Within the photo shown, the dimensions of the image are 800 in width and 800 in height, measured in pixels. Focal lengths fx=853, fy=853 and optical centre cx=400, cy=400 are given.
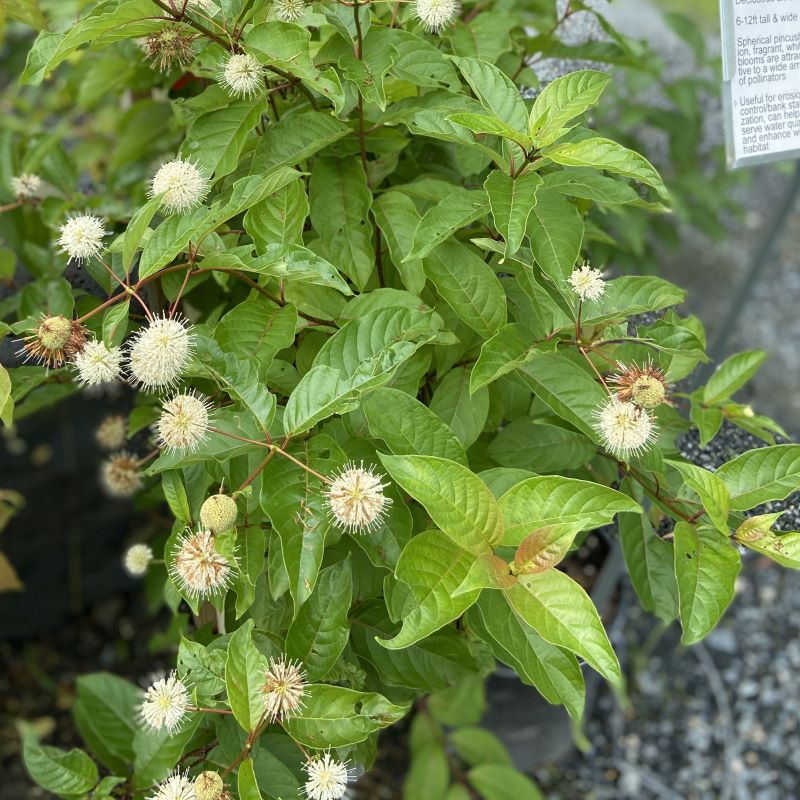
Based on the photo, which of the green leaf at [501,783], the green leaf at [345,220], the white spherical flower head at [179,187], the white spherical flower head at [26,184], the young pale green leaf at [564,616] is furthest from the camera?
the green leaf at [501,783]

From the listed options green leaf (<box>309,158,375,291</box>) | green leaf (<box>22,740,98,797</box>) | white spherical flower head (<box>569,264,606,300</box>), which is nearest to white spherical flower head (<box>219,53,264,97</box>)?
green leaf (<box>309,158,375,291</box>)

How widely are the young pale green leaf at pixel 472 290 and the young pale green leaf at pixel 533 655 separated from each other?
253 millimetres

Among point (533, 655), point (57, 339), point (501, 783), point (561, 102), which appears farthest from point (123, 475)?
point (501, 783)

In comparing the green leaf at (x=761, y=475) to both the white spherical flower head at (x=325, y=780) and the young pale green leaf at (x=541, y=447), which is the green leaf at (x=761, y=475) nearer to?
the young pale green leaf at (x=541, y=447)

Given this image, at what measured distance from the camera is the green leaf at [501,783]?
1.35 meters

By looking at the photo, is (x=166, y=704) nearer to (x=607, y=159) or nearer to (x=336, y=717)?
(x=336, y=717)

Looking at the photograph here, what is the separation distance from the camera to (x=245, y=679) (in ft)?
2.25

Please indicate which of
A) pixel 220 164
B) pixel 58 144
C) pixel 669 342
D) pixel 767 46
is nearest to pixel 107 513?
pixel 58 144

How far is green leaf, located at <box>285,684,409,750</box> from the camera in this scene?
70 cm

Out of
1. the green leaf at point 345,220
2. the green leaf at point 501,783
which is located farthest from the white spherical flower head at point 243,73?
the green leaf at point 501,783

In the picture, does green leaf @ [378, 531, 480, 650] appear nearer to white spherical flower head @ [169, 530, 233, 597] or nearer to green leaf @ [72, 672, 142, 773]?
white spherical flower head @ [169, 530, 233, 597]

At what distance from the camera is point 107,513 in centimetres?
182

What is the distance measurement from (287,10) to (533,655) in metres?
0.64

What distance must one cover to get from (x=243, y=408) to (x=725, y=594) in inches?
17.4
